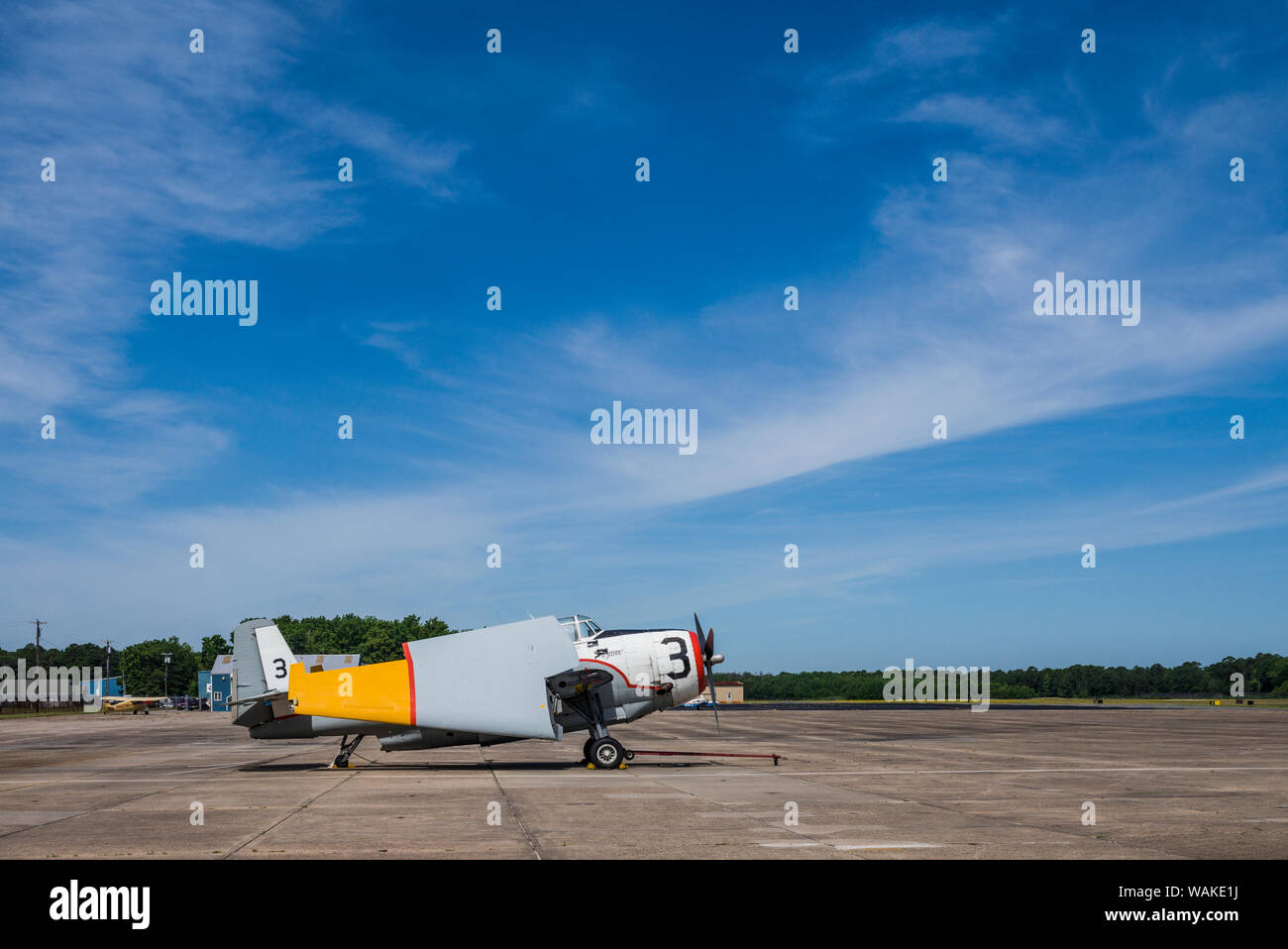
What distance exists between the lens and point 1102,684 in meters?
158

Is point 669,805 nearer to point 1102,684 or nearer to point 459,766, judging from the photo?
point 459,766

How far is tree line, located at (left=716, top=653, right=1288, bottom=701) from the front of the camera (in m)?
151

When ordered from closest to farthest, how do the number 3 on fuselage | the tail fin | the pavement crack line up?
1. the pavement crack
2. the number 3 on fuselage
3. the tail fin

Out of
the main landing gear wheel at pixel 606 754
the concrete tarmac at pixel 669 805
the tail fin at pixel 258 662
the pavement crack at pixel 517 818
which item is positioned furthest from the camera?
the tail fin at pixel 258 662

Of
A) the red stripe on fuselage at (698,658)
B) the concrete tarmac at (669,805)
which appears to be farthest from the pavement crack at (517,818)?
the red stripe on fuselage at (698,658)

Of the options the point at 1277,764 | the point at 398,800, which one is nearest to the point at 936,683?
the point at 1277,764

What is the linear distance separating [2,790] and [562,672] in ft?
39.8

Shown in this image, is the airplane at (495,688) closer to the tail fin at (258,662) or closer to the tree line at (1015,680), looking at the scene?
the tail fin at (258,662)

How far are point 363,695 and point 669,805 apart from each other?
9.86 m

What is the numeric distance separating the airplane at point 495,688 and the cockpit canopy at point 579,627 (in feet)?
0.09

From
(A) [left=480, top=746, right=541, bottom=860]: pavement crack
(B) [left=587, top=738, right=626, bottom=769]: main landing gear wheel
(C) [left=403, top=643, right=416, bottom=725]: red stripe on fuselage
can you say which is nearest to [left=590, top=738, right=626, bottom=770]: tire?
(B) [left=587, top=738, right=626, bottom=769]: main landing gear wheel

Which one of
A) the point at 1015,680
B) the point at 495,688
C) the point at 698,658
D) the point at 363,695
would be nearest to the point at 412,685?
the point at 363,695

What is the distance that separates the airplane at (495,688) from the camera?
2206 cm

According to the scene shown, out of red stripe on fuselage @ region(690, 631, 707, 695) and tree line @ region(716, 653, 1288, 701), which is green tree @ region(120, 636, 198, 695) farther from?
red stripe on fuselage @ region(690, 631, 707, 695)
